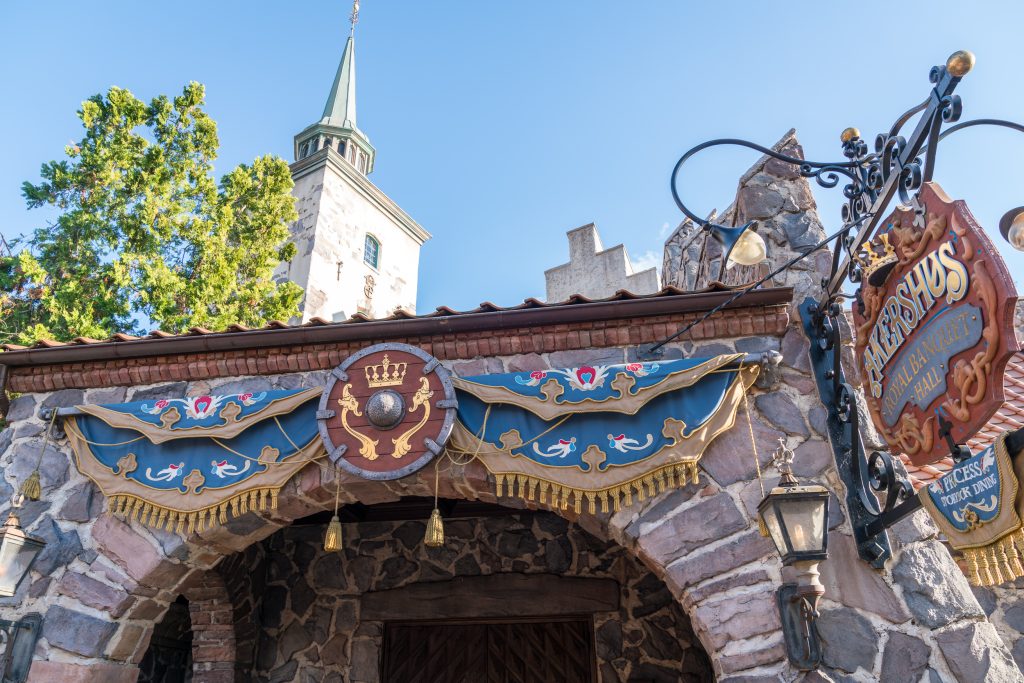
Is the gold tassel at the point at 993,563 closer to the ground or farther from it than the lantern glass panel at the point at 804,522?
closer to the ground

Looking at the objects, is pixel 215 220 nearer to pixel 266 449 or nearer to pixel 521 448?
pixel 266 449

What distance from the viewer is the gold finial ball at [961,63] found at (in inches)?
123

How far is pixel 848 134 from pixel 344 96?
87.8 ft

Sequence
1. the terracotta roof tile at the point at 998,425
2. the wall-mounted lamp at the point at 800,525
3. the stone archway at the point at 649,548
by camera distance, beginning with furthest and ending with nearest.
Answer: the terracotta roof tile at the point at 998,425 < the stone archway at the point at 649,548 < the wall-mounted lamp at the point at 800,525

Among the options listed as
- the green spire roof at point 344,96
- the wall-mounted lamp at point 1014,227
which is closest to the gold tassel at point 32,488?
the wall-mounted lamp at point 1014,227

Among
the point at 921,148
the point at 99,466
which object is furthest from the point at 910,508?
the point at 99,466

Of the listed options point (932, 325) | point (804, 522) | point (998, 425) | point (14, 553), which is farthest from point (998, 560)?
point (14, 553)

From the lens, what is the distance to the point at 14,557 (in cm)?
442

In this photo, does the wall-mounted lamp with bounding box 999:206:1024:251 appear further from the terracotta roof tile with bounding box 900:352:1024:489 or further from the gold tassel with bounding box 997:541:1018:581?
the terracotta roof tile with bounding box 900:352:1024:489

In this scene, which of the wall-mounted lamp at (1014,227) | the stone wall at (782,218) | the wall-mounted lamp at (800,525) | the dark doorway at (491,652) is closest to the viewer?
the wall-mounted lamp at (1014,227)

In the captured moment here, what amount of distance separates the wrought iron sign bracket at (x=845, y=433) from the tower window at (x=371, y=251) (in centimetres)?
2016

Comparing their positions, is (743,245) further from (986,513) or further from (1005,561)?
(1005,561)

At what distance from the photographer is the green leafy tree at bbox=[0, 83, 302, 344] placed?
32.5ft

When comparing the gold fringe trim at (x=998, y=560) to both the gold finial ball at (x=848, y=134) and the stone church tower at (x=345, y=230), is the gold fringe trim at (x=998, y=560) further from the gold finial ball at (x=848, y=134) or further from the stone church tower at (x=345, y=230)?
the stone church tower at (x=345, y=230)
